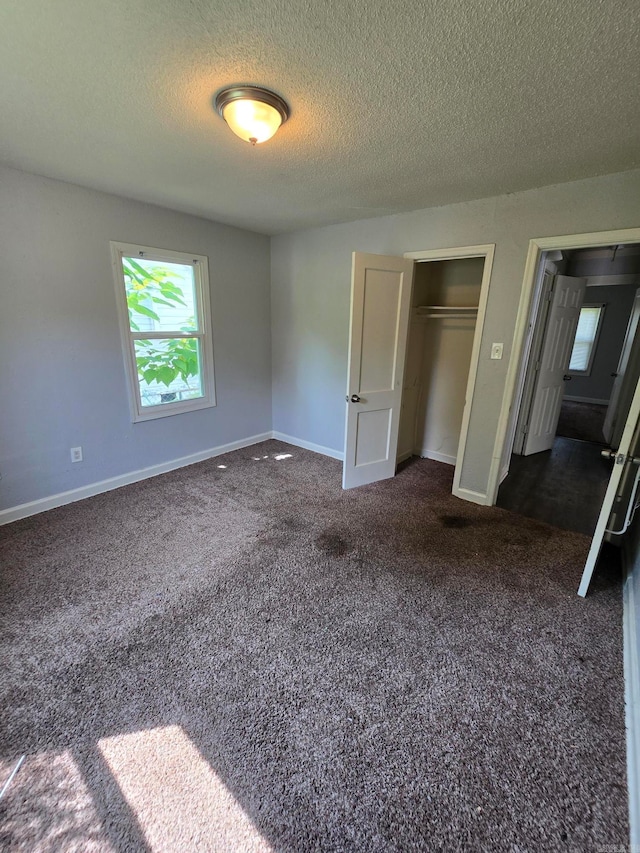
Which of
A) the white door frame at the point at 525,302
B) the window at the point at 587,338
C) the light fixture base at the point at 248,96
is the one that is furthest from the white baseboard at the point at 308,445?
the window at the point at 587,338

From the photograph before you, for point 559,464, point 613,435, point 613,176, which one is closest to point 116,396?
point 613,176

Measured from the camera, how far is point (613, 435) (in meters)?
4.47

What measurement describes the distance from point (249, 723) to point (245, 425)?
3.25 meters

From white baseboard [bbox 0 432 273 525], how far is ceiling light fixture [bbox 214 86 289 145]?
2875mm

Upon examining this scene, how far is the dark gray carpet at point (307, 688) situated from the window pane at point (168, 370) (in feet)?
4.18

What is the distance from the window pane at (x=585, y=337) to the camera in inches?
270

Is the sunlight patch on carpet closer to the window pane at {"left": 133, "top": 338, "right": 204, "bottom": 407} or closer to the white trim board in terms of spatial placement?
the white trim board

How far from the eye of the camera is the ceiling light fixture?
1493mm

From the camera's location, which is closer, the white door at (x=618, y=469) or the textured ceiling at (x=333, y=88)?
the textured ceiling at (x=333, y=88)

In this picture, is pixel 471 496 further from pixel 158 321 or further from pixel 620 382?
pixel 158 321

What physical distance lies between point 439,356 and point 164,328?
2854 mm

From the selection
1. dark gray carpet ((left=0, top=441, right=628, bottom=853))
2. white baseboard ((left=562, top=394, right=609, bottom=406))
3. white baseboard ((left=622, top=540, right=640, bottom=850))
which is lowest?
dark gray carpet ((left=0, top=441, right=628, bottom=853))

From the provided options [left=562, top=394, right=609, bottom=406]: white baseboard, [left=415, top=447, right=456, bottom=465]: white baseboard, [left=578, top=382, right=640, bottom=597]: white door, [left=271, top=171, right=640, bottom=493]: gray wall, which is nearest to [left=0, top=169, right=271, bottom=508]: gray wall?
[left=271, top=171, right=640, bottom=493]: gray wall

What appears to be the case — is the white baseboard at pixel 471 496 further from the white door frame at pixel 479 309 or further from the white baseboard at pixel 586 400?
the white baseboard at pixel 586 400
